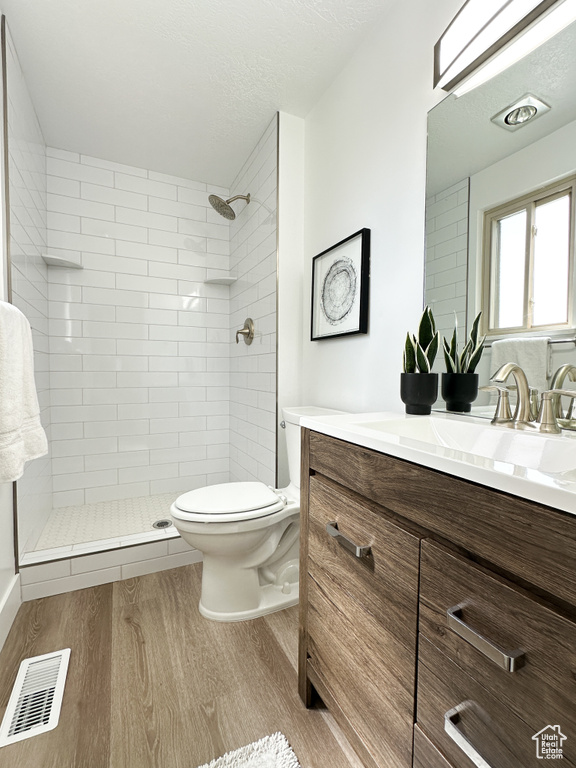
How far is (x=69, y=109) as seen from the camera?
2.04 m

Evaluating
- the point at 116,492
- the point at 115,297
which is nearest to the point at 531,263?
the point at 115,297

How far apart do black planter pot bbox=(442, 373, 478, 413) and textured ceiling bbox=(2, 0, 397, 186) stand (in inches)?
55.8

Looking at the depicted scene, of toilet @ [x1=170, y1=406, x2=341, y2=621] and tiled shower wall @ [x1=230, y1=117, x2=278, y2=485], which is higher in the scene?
tiled shower wall @ [x1=230, y1=117, x2=278, y2=485]

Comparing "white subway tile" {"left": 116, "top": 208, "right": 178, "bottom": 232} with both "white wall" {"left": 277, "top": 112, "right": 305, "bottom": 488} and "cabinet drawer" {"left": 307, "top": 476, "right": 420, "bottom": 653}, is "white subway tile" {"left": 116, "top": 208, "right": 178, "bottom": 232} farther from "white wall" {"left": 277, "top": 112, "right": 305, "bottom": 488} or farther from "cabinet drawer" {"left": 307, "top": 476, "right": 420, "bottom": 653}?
"cabinet drawer" {"left": 307, "top": 476, "right": 420, "bottom": 653}

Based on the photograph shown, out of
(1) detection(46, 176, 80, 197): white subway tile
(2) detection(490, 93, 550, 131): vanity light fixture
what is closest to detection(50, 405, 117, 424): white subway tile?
(1) detection(46, 176, 80, 197): white subway tile

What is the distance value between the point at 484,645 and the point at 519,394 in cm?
63

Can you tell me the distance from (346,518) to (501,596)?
41 centimetres

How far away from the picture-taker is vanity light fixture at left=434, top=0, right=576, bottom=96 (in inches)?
37.4

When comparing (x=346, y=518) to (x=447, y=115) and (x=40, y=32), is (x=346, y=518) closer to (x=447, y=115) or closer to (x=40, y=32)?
(x=447, y=115)

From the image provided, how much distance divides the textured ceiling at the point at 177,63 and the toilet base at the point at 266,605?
2.33 m

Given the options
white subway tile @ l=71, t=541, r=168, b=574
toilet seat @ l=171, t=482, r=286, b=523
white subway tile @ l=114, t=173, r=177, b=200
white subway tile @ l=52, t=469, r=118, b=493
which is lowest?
white subway tile @ l=71, t=541, r=168, b=574

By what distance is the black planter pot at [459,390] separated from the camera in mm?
1174

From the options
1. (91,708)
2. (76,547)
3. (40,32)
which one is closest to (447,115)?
(40,32)

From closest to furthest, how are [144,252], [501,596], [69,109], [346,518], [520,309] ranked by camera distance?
[501,596] < [346,518] < [520,309] < [69,109] < [144,252]
